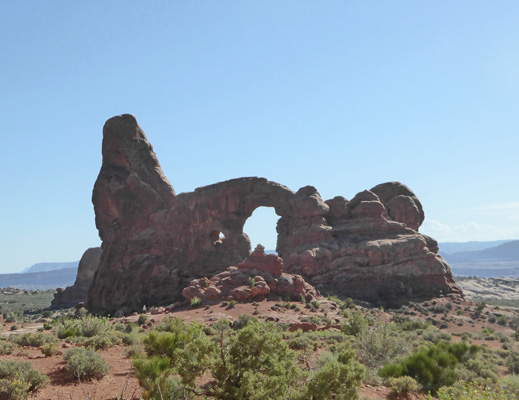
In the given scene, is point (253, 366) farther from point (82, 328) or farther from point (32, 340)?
point (82, 328)

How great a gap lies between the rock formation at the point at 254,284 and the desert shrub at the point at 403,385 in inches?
697

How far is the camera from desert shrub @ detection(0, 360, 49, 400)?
7930mm

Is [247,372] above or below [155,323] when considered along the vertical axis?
above

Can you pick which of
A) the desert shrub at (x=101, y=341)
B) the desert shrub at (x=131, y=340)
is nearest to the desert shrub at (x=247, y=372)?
the desert shrub at (x=101, y=341)

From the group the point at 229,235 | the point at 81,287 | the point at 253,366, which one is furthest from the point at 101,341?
the point at 81,287

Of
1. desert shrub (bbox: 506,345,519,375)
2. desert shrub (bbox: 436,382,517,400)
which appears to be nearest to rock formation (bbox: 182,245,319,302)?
desert shrub (bbox: 506,345,519,375)

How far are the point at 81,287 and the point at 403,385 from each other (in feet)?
188

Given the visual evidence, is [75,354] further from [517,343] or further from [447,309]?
[447,309]

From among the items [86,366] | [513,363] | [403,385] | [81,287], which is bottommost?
[513,363]

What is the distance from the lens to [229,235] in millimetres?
41344

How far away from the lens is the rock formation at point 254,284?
2859 cm

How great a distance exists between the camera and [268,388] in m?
6.55

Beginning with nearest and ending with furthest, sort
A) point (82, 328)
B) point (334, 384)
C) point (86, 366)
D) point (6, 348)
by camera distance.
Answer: point (334, 384) → point (86, 366) → point (6, 348) → point (82, 328)

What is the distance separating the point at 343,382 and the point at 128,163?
136 ft
